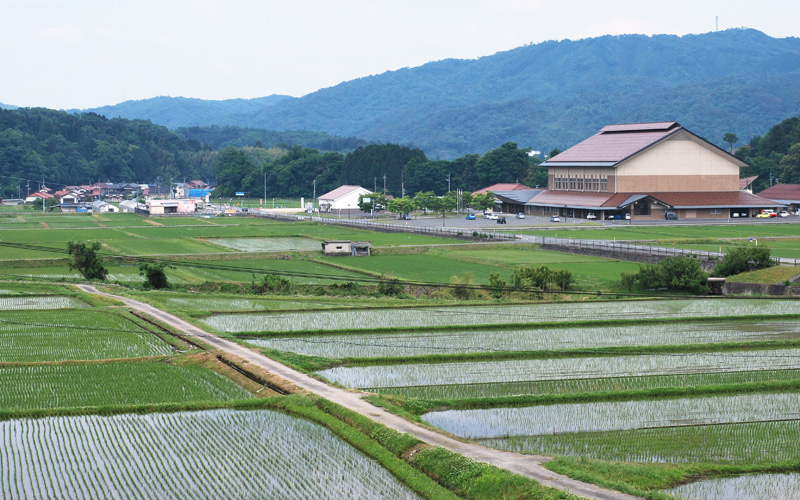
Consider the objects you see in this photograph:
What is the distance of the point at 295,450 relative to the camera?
1483 cm

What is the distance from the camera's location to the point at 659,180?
75625 millimetres

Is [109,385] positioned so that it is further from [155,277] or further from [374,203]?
[374,203]

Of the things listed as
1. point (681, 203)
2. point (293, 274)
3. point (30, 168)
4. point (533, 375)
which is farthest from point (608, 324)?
point (30, 168)

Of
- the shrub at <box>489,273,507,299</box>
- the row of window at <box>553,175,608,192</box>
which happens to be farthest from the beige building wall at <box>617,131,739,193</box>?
the shrub at <box>489,273,507,299</box>

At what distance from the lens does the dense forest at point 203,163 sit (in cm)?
11831

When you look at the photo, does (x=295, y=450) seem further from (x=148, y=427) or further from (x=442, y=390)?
(x=442, y=390)

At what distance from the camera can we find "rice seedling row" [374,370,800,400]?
61.2 ft

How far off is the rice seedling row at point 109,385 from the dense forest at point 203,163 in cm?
9240

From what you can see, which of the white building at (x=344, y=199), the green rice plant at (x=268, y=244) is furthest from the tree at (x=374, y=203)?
the green rice plant at (x=268, y=244)

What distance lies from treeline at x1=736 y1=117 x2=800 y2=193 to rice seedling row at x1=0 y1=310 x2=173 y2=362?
8322 centimetres

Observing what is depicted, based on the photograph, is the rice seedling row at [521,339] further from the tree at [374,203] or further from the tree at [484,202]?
the tree at [374,203]

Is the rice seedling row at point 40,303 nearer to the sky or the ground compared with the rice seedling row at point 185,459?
nearer to the sky

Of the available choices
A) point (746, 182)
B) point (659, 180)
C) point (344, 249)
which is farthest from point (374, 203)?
point (344, 249)

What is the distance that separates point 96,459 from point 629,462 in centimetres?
Result: 794
